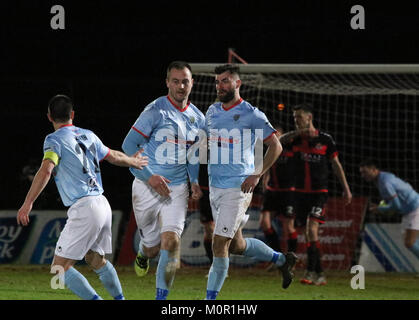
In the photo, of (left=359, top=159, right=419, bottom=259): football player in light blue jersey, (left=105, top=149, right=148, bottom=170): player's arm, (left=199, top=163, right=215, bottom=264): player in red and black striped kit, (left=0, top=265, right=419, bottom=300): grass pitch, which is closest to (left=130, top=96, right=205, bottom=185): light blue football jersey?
(left=105, top=149, right=148, bottom=170): player's arm

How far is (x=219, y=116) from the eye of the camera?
23.9 feet

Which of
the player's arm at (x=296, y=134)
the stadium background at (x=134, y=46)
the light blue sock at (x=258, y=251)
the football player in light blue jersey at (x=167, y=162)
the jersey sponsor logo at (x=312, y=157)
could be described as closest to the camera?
the football player in light blue jersey at (x=167, y=162)

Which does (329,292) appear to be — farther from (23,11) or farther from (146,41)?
(23,11)

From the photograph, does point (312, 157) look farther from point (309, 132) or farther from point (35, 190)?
point (35, 190)

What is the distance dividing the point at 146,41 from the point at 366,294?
45.3 feet

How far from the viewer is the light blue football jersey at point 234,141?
23.5ft

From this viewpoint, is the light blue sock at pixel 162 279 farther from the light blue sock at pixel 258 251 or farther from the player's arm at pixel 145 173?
the light blue sock at pixel 258 251

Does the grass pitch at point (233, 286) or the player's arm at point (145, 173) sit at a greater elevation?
the player's arm at point (145, 173)

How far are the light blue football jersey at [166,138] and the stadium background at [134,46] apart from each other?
40.0 ft

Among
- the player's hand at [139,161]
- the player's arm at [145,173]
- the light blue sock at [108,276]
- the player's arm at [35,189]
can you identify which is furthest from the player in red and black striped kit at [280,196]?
the player's arm at [35,189]

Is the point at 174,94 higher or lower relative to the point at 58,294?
higher

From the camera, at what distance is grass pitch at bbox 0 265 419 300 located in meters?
8.34

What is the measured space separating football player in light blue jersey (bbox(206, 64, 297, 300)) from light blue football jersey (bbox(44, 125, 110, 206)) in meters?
1.25

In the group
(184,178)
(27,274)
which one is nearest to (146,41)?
(27,274)
